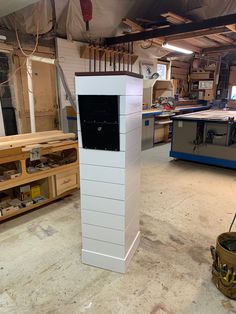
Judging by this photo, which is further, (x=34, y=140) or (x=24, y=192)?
(x=24, y=192)

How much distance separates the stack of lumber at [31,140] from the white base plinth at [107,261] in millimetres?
1310

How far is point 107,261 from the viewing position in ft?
6.09

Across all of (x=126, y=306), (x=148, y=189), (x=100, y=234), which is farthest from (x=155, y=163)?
(x=126, y=306)

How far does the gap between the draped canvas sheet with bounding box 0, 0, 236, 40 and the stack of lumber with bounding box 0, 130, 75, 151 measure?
1.97 m

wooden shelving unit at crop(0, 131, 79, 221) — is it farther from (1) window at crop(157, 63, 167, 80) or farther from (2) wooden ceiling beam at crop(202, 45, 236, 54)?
(2) wooden ceiling beam at crop(202, 45, 236, 54)

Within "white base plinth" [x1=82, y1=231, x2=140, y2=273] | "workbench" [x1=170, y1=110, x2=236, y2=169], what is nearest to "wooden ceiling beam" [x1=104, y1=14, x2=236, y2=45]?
"workbench" [x1=170, y1=110, x2=236, y2=169]

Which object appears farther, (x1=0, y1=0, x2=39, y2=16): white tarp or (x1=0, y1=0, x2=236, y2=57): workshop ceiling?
(x1=0, y1=0, x2=236, y2=57): workshop ceiling

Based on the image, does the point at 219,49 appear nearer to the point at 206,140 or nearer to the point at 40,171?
the point at 206,140

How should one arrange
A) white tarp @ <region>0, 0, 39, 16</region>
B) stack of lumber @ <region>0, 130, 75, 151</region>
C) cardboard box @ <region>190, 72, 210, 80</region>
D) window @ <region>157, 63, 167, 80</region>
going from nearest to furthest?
1. white tarp @ <region>0, 0, 39, 16</region>
2. stack of lumber @ <region>0, 130, 75, 151</region>
3. window @ <region>157, 63, 167, 80</region>
4. cardboard box @ <region>190, 72, 210, 80</region>

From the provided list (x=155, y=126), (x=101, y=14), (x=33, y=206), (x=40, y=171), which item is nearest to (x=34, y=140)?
(x=40, y=171)

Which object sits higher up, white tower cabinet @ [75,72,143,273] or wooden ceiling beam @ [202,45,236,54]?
wooden ceiling beam @ [202,45,236,54]

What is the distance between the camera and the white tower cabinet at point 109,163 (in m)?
1.53

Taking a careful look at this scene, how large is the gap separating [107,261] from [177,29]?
161 inches

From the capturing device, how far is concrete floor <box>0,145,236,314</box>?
1.56 m
